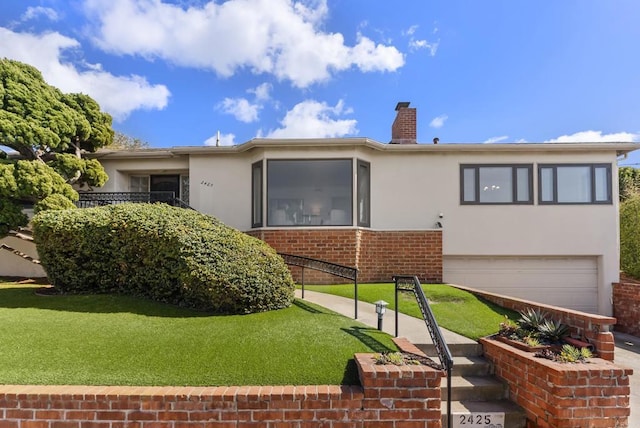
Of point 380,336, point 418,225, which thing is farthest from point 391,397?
point 418,225

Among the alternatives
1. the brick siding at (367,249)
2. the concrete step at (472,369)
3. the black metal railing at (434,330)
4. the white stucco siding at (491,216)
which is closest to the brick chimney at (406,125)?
the white stucco siding at (491,216)

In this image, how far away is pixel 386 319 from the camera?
5.73m

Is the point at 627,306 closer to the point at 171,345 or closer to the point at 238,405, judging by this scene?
the point at 238,405

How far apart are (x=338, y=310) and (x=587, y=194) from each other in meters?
8.35

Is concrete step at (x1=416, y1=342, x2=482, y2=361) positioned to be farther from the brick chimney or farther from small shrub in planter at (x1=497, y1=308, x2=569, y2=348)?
the brick chimney

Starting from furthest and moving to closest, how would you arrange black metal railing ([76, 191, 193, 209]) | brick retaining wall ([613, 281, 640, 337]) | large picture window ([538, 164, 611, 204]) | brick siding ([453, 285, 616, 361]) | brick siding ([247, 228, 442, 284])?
black metal railing ([76, 191, 193, 209]), large picture window ([538, 164, 611, 204]), brick siding ([247, 228, 442, 284]), brick retaining wall ([613, 281, 640, 337]), brick siding ([453, 285, 616, 361])

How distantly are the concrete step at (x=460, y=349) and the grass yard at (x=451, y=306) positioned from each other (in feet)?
0.75

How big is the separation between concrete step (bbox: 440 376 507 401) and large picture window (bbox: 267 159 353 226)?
565 cm

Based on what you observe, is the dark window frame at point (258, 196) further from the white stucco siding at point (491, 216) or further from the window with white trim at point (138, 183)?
the window with white trim at point (138, 183)

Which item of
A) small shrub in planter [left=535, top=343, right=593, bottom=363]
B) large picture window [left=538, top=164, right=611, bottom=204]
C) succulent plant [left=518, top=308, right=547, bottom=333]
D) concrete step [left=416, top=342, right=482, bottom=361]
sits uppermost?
large picture window [left=538, top=164, right=611, bottom=204]

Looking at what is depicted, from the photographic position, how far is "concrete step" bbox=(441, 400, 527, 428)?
12.1 feet

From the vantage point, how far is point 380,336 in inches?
178

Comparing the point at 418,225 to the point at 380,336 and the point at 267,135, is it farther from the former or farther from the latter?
the point at 380,336

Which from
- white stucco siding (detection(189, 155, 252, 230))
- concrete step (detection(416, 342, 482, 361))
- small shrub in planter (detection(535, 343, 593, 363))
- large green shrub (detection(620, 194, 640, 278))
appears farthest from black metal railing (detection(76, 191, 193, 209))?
large green shrub (detection(620, 194, 640, 278))
